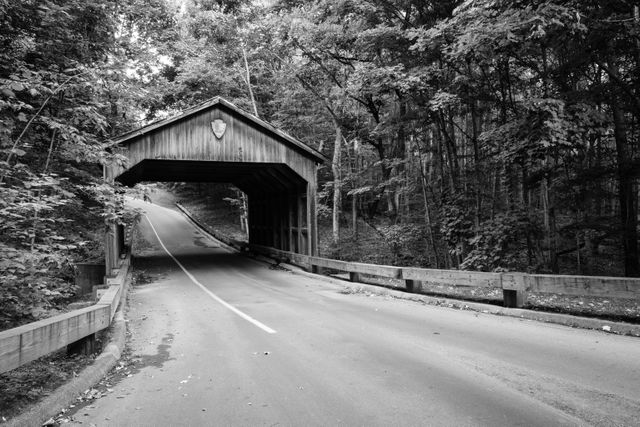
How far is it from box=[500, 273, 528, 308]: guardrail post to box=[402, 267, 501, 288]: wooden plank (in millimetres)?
162

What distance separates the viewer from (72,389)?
4.09 m

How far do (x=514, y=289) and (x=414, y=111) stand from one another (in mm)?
7953

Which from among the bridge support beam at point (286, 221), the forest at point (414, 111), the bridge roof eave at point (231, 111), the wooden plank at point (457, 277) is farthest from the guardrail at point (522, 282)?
the bridge roof eave at point (231, 111)

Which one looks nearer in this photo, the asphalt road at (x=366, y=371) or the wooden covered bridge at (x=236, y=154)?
the asphalt road at (x=366, y=371)

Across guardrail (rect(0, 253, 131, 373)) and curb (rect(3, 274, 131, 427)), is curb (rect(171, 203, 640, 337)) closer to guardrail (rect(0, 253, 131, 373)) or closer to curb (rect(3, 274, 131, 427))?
curb (rect(3, 274, 131, 427))

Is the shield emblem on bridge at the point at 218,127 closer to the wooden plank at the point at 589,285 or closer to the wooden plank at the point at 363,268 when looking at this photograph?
the wooden plank at the point at 363,268

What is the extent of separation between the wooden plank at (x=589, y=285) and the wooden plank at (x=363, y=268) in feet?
11.9

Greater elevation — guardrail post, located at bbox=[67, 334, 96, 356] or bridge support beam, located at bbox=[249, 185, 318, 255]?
bridge support beam, located at bbox=[249, 185, 318, 255]

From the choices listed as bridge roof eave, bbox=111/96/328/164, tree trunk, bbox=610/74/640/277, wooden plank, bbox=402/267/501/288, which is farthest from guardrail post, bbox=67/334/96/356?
tree trunk, bbox=610/74/640/277

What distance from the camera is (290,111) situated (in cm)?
2433

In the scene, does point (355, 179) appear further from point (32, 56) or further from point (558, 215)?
point (32, 56)

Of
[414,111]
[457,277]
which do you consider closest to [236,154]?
[414,111]

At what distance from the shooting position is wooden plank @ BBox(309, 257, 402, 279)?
33.9 feet

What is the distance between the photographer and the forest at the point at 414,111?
6.63m
